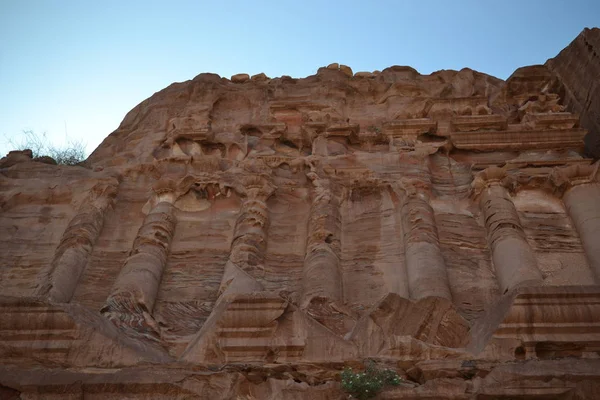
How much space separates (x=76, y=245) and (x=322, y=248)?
3566 mm

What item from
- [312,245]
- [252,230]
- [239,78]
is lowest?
[312,245]

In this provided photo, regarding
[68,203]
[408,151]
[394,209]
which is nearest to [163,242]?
[68,203]

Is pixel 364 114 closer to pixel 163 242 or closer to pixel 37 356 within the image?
pixel 163 242

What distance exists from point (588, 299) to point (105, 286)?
6.40 metres

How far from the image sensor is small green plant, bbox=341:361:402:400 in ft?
22.8

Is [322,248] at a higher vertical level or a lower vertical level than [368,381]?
higher

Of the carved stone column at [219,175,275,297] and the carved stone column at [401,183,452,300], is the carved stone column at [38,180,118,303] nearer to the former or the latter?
the carved stone column at [219,175,275,297]

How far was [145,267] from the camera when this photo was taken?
10719mm

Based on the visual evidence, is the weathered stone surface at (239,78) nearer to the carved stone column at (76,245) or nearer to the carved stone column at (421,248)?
the carved stone column at (76,245)

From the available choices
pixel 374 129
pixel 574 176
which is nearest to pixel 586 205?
pixel 574 176

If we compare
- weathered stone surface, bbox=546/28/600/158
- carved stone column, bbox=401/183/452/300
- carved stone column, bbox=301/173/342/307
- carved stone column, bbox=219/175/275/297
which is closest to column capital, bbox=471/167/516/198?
carved stone column, bbox=401/183/452/300

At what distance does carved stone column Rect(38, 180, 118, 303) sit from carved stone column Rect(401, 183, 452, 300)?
4519 millimetres

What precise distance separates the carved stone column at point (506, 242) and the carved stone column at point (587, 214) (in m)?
0.77

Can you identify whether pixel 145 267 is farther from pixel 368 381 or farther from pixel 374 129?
pixel 374 129
